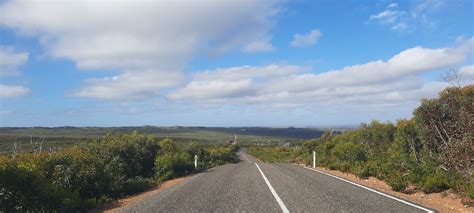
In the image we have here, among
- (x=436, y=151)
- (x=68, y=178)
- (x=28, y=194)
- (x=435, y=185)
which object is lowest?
(x=435, y=185)

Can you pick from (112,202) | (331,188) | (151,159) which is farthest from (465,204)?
(151,159)

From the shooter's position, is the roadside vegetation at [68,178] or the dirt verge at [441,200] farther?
the roadside vegetation at [68,178]

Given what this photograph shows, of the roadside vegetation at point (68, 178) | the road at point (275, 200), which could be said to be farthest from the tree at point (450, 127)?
the roadside vegetation at point (68, 178)

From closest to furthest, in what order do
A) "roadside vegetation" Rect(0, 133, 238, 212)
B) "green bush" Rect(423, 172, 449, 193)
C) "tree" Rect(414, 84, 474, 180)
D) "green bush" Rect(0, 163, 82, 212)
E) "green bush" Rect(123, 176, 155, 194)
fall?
1. "green bush" Rect(0, 163, 82, 212)
2. "roadside vegetation" Rect(0, 133, 238, 212)
3. "green bush" Rect(423, 172, 449, 193)
4. "tree" Rect(414, 84, 474, 180)
5. "green bush" Rect(123, 176, 155, 194)

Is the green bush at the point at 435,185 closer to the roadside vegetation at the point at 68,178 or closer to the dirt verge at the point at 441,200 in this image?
the dirt verge at the point at 441,200

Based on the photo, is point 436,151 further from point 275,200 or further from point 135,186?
point 135,186

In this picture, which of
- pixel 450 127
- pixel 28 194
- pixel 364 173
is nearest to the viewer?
pixel 28 194

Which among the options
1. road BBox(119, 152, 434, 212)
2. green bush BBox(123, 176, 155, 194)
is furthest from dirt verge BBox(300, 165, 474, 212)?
green bush BBox(123, 176, 155, 194)

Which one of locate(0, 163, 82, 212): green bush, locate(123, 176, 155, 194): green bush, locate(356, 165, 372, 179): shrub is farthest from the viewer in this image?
locate(356, 165, 372, 179): shrub

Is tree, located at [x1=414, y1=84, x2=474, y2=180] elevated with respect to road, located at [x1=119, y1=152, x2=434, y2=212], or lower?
elevated

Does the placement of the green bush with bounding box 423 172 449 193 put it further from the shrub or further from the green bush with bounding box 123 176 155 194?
the green bush with bounding box 123 176 155 194

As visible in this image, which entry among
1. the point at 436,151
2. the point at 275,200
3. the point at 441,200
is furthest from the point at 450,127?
the point at 275,200

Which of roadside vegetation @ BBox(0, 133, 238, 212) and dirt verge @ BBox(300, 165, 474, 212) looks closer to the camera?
dirt verge @ BBox(300, 165, 474, 212)

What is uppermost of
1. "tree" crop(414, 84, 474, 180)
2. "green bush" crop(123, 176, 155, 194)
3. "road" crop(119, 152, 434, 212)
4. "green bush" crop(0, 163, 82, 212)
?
"tree" crop(414, 84, 474, 180)
